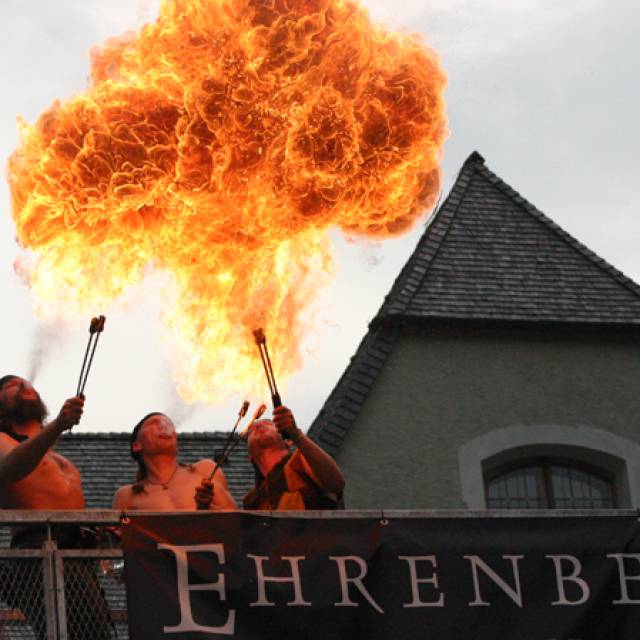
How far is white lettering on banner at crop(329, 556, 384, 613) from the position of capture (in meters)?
9.35

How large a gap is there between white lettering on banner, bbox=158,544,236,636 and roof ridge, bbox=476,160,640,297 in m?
8.24

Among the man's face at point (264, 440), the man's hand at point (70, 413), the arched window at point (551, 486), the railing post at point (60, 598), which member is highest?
the arched window at point (551, 486)

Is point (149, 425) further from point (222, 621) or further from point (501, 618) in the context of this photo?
point (501, 618)

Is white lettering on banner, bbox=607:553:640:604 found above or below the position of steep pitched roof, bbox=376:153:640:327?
below

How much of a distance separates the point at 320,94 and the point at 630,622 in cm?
470

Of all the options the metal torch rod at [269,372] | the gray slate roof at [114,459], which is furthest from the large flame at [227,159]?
the gray slate roof at [114,459]

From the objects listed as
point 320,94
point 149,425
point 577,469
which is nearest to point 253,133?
point 320,94

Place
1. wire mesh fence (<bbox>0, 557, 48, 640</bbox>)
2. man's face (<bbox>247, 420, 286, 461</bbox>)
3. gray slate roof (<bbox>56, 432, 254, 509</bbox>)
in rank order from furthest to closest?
gray slate roof (<bbox>56, 432, 254, 509</bbox>) → man's face (<bbox>247, 420, 286, 461</bbox>) → wire mesh fence (<bbox>0, 557, 48, 640</bbox>)

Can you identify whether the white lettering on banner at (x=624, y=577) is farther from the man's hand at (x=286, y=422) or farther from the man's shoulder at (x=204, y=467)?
the man's shoulder at (x=204, y=467)

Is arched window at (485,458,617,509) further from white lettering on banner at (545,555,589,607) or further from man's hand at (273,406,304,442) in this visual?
man's hand at (273,406,304,442)

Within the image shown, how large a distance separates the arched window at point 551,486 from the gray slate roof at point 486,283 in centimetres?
138

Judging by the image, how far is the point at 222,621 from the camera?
9.09m

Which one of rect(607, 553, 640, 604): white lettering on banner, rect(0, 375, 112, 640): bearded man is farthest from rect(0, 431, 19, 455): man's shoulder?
rect(607, 553, 640, 604): white lettering on banner

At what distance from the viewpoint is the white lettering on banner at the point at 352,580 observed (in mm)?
9352
